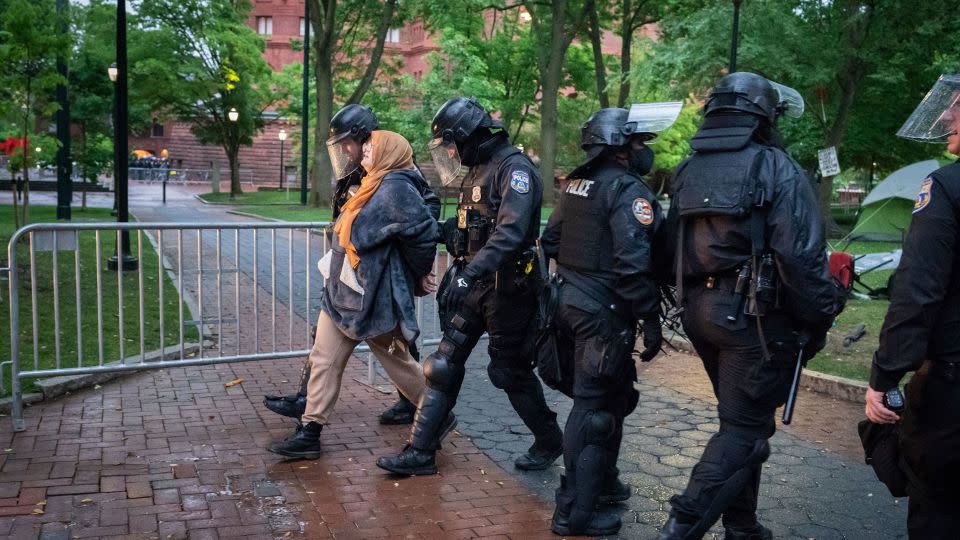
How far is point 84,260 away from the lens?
12.9m

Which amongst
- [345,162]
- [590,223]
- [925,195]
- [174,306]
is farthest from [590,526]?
[174,306]

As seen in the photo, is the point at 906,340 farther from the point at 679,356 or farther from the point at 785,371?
the point at 679,356

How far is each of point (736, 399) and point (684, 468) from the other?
179 centimetres

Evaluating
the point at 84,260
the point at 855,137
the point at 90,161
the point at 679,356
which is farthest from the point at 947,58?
the point at 90,161

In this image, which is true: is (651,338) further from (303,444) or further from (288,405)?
(288,405)

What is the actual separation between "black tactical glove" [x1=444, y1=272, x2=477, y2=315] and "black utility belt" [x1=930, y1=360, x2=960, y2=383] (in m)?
2.42

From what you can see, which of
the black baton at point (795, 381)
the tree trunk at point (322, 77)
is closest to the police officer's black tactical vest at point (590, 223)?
the black baton at point (795, 381)

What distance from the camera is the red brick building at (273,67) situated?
60719 millimetres

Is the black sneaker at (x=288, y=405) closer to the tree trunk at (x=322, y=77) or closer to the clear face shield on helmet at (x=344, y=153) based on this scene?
the clear face shield on helmet at (x=344, y=153)

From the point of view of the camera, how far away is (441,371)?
5352 millimetres

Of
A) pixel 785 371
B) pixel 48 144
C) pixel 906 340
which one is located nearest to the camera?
pixel 906 340

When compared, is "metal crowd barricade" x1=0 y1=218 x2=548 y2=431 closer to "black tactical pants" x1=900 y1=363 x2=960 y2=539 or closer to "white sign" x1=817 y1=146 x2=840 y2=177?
"black tactical pants" x1=900 y1=363 x2=960 y2=539

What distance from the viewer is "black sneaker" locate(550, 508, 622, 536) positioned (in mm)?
4590

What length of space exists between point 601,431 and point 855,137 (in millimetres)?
28073
